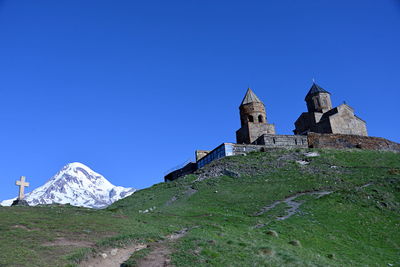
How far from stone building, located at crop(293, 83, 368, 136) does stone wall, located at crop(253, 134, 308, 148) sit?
2894mm

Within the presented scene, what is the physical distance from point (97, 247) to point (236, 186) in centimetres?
1868

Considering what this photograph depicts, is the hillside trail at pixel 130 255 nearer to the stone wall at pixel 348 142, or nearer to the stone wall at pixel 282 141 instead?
the stone wall at pixel 282 141

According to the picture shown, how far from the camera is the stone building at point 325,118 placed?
5041 centimetres

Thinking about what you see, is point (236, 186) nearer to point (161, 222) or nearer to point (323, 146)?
point (161, 222)

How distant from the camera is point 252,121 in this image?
49281 mm

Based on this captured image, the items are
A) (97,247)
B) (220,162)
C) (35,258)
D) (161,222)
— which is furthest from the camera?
(220,162)

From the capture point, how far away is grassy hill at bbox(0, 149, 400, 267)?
13641mm

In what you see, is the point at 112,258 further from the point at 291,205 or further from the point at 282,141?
the point at 282,141

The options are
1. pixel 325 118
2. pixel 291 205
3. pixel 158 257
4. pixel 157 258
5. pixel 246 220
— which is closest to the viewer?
pixel 157 258

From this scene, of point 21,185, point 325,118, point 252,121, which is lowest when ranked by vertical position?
point 21,185

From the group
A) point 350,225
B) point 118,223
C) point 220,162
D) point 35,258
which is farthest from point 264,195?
point 35,258

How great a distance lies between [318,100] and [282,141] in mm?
15487

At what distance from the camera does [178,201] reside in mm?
29188

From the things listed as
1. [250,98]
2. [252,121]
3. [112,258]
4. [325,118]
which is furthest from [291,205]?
[325,118]
